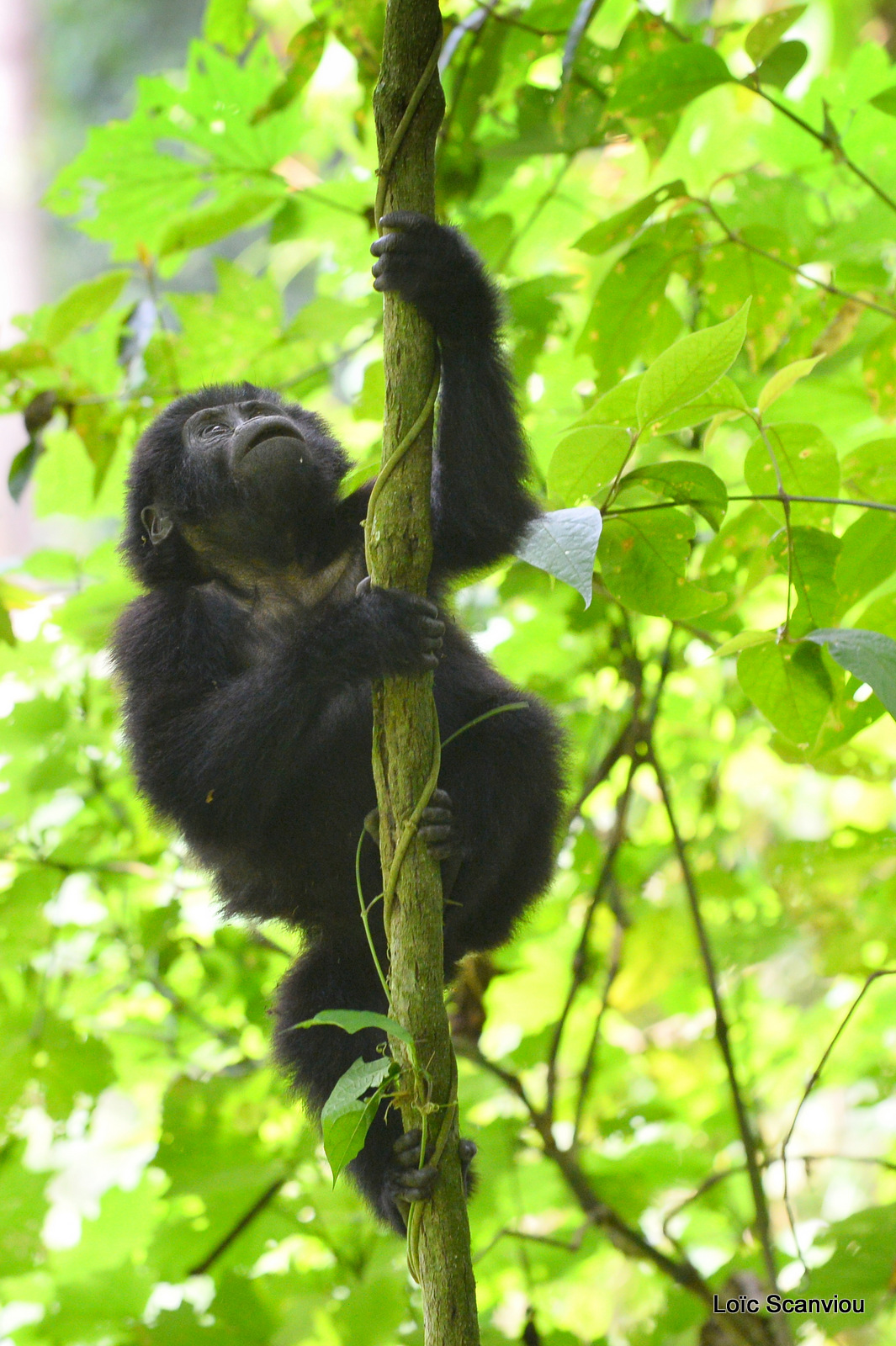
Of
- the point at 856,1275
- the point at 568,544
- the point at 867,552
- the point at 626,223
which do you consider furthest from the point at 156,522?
the point at 856,1275

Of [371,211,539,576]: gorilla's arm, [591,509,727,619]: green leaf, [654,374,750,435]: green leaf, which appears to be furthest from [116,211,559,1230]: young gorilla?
[654,374,750,435]: green leaf

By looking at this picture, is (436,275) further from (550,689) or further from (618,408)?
(550,689)

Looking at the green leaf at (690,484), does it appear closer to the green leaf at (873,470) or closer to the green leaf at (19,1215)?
the green leaf at (873,470)

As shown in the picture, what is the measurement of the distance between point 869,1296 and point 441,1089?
121 cm

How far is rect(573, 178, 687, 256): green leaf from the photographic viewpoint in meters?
2.43

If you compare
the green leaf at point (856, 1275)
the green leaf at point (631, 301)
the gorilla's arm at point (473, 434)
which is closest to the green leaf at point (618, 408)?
the gorilla's arm at point (473, 434)

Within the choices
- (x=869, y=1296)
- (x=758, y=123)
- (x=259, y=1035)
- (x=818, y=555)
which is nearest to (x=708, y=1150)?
(x=869, y=1296)

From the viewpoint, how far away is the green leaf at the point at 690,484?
6.45 feet

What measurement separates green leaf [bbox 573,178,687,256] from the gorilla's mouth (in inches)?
35.0

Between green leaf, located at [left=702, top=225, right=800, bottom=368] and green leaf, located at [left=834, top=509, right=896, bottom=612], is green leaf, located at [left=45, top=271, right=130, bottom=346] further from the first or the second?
green leaf, located at [left=834, top=509, right=896, bottom=612]

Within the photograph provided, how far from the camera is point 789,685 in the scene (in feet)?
6.37

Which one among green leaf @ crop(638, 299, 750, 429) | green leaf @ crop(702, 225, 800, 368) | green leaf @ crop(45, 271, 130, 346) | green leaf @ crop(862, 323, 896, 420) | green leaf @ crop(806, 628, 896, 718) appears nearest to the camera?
green leaf @ crop(806, 628, 896, 718)

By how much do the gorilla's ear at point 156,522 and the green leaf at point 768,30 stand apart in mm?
1788

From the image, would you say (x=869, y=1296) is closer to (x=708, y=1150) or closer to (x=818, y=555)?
(x=708, y=1150)
